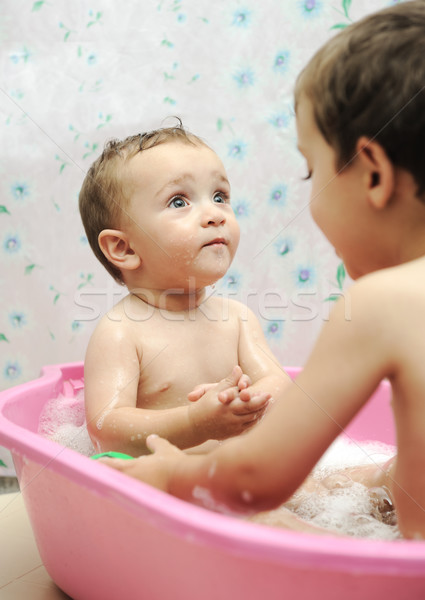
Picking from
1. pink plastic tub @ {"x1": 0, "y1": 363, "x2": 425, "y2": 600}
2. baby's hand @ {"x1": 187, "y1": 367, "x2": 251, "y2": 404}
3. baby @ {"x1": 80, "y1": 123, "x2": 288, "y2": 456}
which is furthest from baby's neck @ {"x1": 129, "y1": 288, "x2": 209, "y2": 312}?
pink plastic tub @ {"x1": 0, "y1": 363, "x2": 425, "y2": 600}

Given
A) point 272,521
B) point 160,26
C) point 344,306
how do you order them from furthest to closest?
point 160,26, point 272,521, point 344,306

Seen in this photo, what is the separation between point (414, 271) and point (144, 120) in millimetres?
1150

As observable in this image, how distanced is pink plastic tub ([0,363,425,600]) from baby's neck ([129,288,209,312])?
1.18 feet

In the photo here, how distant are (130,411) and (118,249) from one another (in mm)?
299

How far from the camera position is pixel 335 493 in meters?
0.80

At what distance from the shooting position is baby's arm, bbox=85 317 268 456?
748 mm

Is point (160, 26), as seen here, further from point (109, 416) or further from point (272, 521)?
point (272, 521)

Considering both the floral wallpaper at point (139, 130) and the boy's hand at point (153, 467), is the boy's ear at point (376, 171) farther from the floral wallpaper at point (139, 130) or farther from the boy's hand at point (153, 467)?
the floral wallpaper at point (139, 130)

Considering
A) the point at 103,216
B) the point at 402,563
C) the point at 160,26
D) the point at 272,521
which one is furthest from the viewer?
the point at 160,26

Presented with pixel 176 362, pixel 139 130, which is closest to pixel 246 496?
pixel 176 362

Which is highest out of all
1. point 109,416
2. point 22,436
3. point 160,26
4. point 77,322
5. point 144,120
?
point 160,26

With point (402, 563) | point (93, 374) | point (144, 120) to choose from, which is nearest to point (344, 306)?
point (402, 563)

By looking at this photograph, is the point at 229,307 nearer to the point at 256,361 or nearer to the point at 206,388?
the point at 256,361

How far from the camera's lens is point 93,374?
3.13 feet
